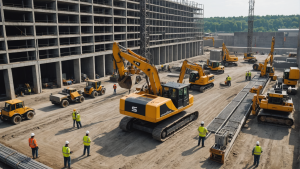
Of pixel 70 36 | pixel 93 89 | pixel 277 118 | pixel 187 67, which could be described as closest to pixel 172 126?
pixel 277 118

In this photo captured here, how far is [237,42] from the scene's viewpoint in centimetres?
9888

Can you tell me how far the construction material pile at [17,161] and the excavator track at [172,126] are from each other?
23.5 feet

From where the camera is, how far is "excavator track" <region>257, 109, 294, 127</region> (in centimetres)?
1878

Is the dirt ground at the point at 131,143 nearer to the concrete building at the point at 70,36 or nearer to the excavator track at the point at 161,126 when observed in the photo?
the excavator track at the point at 161,126

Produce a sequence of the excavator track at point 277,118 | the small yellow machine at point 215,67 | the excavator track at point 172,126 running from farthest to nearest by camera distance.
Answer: the small yellow machine at point 215,67, the excavator track at point 277,118, the excavator track at point 172,126

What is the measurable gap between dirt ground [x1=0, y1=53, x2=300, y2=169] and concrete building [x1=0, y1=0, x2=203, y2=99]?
1100cm

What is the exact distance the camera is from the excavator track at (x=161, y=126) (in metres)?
16.3

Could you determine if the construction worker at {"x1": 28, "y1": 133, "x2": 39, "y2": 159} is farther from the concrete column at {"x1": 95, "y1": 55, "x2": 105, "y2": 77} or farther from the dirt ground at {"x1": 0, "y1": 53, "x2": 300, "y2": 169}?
the concrete column at {"x1": 95, "y1": 55, "x2": 105, "y2": 77}

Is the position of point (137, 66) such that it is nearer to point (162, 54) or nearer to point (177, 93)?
point (177, 93)

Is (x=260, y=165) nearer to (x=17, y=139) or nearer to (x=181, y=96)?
(x=181, y=96)

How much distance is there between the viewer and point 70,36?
1419 inches

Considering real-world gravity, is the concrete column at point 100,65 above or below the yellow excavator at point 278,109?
above

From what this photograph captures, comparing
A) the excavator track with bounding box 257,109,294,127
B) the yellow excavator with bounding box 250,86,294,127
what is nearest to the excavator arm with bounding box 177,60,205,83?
the yellow excavator with bounding box 250,86,294,127

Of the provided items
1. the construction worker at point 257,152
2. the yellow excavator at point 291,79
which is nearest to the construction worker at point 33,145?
the construction worker at point 257,152
